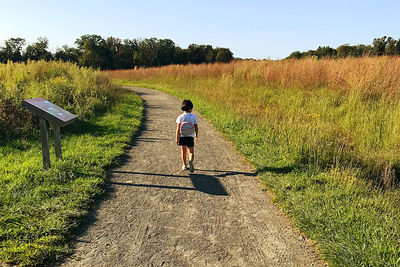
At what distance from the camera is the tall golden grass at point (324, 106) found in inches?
203

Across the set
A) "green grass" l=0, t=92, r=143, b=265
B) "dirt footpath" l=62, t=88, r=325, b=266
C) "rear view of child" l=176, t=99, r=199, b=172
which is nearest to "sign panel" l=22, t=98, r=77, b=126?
"green grass" l=0, t=92, r=143, b=265

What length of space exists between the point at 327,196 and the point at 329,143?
2373mm

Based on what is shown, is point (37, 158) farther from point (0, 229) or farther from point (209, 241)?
point (209, 241)

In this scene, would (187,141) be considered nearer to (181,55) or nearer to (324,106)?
(324,106)

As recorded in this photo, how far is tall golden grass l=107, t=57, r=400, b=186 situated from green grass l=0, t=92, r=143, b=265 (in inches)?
148

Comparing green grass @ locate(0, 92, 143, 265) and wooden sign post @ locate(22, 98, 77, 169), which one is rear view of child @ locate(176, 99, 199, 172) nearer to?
green grass @ locate(0, 92, 143, 265)

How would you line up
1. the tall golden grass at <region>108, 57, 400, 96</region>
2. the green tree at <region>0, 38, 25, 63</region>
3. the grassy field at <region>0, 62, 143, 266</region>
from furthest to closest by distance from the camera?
the green tree at <region>0, 38, 25, 63</region> → the tall golden grass at <region>108, 57, 400, 96</region> → the grassy field at <region>0, 62, 143, 266</region>

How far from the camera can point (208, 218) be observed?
11.3 ft

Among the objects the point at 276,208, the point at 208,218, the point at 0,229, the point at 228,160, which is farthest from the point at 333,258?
the point at 0,229

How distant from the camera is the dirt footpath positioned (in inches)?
107

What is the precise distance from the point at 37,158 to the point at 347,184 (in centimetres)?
563

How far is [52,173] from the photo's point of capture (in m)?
4.32

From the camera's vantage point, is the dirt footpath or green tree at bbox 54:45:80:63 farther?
green tree at bbox 54:45:80:63

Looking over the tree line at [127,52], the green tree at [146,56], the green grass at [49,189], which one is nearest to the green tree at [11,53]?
the tree line at [127,52]
